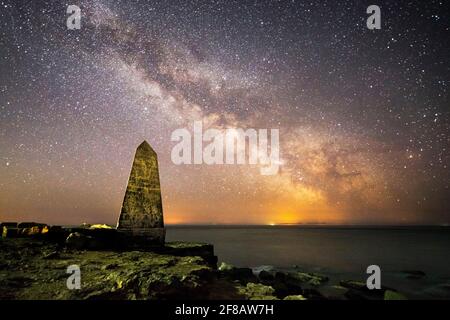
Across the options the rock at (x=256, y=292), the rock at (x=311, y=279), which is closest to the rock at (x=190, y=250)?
the rock at (x=256, y=292)

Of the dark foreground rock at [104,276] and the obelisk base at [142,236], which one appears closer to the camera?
the dark foreground rock at [104,276]

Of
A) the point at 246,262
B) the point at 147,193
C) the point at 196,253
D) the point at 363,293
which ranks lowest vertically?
the point at 246,262

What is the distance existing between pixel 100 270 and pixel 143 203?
4.48m

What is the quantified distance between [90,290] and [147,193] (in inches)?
243

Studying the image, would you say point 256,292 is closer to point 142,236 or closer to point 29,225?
point 142,236

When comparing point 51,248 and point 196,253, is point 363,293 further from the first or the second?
point 51,248

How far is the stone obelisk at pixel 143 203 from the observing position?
36.1 feet

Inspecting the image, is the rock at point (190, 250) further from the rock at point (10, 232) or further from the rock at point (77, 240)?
the rock at point (10, 232)

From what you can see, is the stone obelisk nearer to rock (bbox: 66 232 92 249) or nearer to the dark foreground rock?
rock (bbox: 66 232 92 249)

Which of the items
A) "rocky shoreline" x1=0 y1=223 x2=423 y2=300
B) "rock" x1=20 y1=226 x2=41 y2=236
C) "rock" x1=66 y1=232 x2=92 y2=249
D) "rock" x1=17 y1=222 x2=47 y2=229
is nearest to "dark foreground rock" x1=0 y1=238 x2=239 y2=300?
"rocky shoreline" x1=0 y1=223 x2=423 y2=300

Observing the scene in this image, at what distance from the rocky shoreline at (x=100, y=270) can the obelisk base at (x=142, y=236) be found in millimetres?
201

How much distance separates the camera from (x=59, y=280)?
249 inches

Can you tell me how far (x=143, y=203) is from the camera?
11508 millimetres
